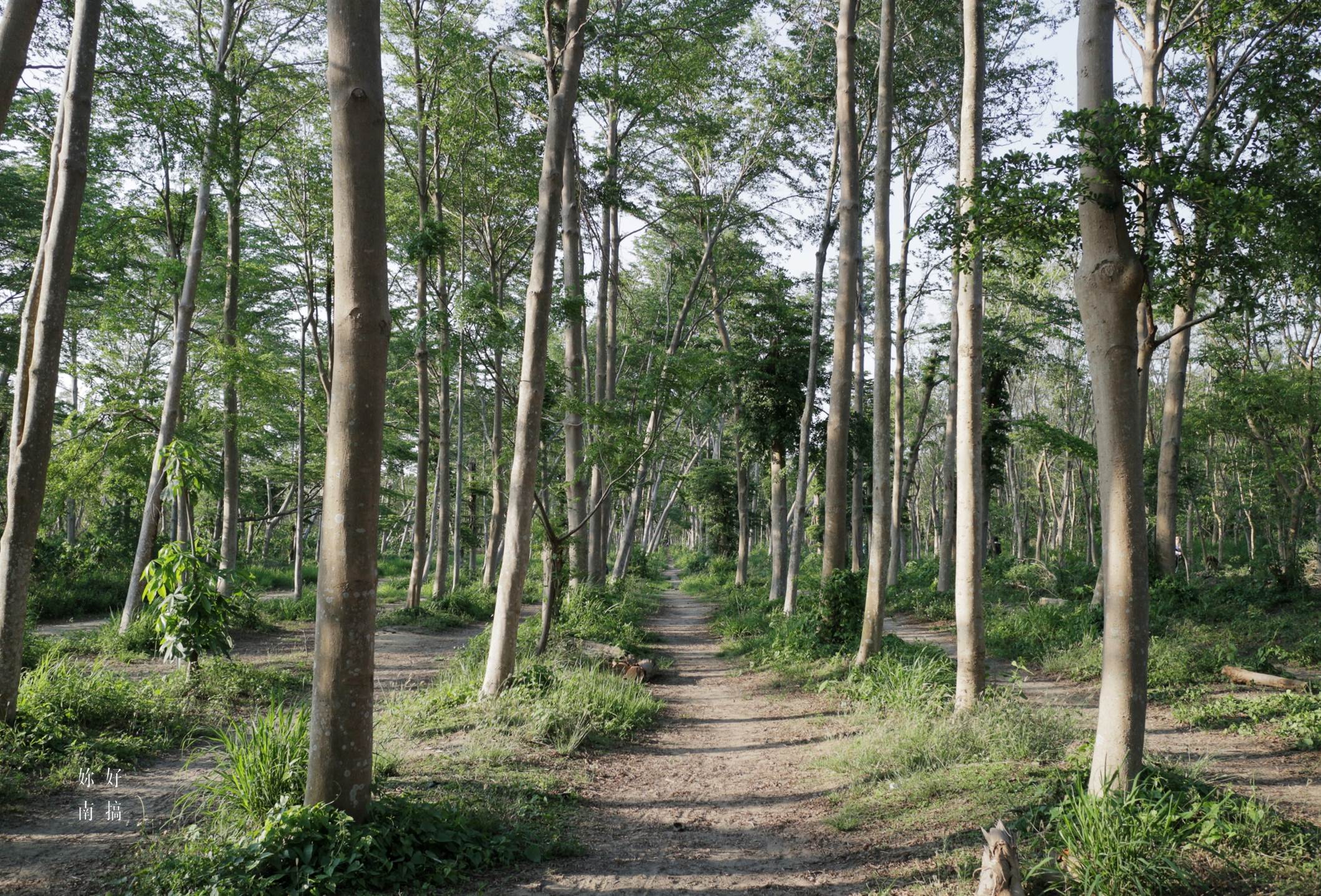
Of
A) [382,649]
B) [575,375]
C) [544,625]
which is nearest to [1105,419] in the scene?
[544,625]

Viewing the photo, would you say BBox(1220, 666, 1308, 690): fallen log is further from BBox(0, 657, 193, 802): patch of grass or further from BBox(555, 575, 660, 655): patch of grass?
BBox(0, 657, 193, 802): patch of grass

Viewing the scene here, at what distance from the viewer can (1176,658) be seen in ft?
30.6

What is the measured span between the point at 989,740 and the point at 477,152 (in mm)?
14626

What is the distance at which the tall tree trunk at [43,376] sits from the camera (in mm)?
5773

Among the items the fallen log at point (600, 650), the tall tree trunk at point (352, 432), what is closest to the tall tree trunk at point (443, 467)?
the fallen log at point (600, 650)

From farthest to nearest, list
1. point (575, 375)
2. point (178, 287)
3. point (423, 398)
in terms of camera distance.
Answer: point (423, 398) → point (178, 287) → point (575, 375)

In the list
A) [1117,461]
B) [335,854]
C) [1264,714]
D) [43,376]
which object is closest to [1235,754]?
[1264,714]

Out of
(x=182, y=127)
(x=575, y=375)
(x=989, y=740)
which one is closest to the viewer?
(x=989, y=740)

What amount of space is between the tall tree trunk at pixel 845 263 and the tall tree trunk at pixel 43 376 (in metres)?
8.24

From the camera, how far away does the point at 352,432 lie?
400 centimetres

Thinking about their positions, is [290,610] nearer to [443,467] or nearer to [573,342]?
[443,467]

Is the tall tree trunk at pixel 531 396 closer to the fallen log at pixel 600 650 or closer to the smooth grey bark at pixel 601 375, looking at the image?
the fallen log at pixel 600 650

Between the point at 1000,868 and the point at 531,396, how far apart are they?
18.7 ft

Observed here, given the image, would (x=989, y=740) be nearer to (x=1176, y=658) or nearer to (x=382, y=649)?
(x=1176, y=658)
